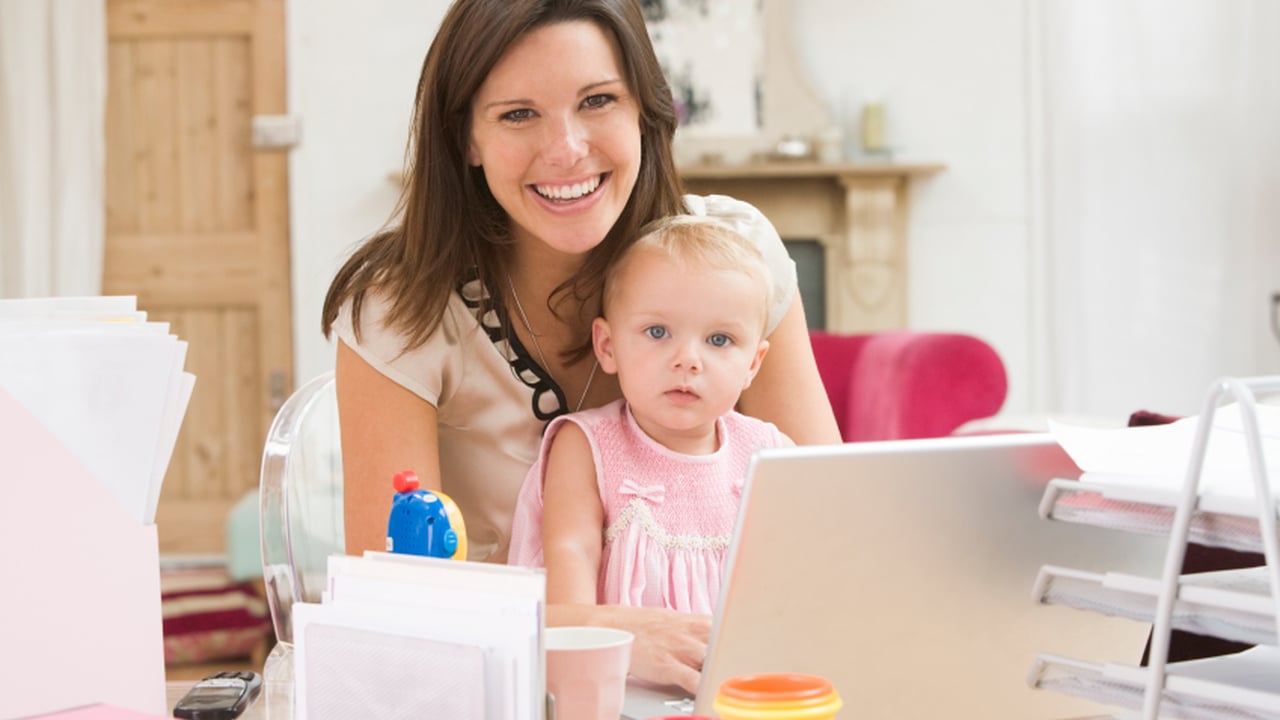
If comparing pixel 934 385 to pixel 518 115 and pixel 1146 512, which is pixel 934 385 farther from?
pixel 1146 512

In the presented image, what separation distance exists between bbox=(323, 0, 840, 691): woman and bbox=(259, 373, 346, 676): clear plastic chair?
67 millimetres

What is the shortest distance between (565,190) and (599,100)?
104mm

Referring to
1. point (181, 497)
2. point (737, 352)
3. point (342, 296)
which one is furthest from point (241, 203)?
point (737, 352)

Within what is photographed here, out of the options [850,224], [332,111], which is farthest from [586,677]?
[332,111]

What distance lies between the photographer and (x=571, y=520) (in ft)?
4.19

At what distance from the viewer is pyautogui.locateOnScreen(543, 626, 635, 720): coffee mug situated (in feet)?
2.28

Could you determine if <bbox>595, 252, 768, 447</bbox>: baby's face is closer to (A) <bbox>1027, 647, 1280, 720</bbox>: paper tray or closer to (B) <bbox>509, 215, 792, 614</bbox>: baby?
(B) <bbox>509, 215, 792, 614</bbox>: baby

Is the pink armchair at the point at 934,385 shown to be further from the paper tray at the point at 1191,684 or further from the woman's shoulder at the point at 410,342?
the paper tray at the point at 1191,684

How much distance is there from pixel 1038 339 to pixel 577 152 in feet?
11.9

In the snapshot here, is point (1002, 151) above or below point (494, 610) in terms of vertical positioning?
above

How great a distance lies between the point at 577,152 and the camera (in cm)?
138

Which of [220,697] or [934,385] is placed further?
[934,385]

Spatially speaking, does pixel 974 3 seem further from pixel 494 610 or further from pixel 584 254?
pixel 494 610

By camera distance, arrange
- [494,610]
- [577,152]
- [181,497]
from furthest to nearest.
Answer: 1. [181,497]
2. [577,152]
3. [494,610]
